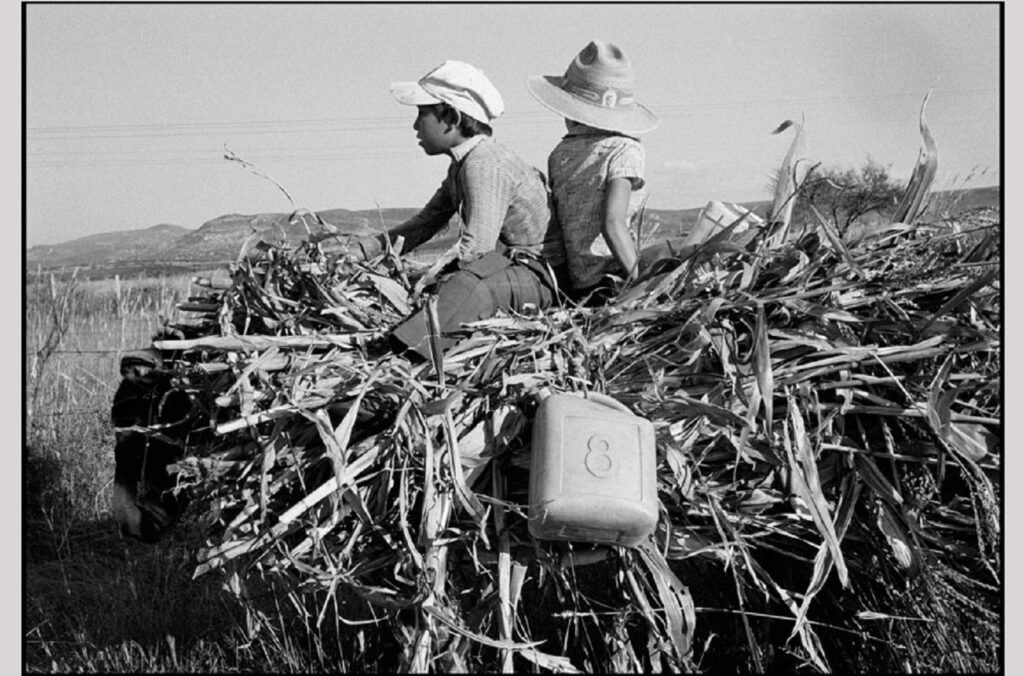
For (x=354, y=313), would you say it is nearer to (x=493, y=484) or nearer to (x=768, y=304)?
(x=493, y=484)

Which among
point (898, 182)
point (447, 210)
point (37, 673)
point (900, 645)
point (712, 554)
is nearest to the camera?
point (712, 554)

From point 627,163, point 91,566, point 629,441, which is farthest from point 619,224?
point 91,566

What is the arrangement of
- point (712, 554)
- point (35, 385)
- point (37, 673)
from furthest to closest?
1. point (35, 385)
2. point (37, 673)
3. point (712, 554)

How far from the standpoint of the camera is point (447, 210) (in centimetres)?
402

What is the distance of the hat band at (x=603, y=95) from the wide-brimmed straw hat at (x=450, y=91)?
307mm

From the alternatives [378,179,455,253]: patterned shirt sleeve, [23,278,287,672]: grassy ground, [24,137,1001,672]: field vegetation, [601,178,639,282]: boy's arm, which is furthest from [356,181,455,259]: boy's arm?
[23,278,287,672]: grassy ground

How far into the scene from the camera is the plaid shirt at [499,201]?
3.39 meters

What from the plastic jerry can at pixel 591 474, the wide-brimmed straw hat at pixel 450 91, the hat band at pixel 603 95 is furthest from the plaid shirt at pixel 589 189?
the plastic jerry can at pixel 591 474

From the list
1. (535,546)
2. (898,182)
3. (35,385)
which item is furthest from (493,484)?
(898,182)

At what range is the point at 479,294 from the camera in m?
3.03

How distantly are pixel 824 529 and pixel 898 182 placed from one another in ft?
47.5

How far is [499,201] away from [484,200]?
2.1 inches

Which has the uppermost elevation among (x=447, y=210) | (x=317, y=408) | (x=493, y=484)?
(x=447, y=210)

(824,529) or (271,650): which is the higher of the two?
(824,529)
